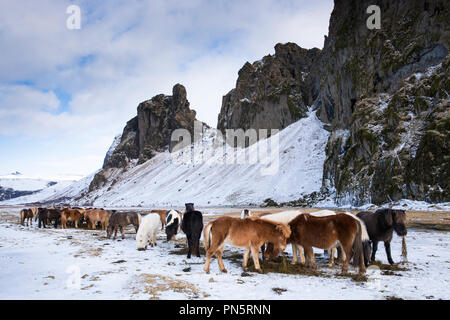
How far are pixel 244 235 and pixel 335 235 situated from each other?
2862mm

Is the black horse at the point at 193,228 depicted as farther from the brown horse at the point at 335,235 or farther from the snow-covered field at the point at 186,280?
the brown horse at the point at 335,235

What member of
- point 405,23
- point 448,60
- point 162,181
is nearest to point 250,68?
point 162,181

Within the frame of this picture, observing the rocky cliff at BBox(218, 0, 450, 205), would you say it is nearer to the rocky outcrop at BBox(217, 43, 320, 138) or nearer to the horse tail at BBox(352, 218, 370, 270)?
the rocky outcrop at BBox(217, 43, 320, 138)

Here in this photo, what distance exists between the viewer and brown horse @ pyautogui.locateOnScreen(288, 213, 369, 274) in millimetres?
A: 7853

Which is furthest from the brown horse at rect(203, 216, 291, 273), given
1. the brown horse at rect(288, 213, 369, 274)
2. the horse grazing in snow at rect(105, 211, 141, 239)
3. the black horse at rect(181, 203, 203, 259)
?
the horse grazing in snow at rect(105, 211, 141, 239)

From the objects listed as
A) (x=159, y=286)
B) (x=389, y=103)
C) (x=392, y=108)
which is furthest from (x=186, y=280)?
(x=389, y=103)

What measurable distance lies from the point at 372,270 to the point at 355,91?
58.2 m

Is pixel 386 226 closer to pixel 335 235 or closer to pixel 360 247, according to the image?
pixel 360 247

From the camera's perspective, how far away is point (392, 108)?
40.7 metres

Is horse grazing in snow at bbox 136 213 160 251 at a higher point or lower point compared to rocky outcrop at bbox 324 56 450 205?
lower

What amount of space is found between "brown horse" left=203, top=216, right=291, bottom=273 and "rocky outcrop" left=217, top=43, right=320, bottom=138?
87.9 metres

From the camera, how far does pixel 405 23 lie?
158 feet

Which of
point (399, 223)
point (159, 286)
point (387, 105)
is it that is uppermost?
point (387, 105)
